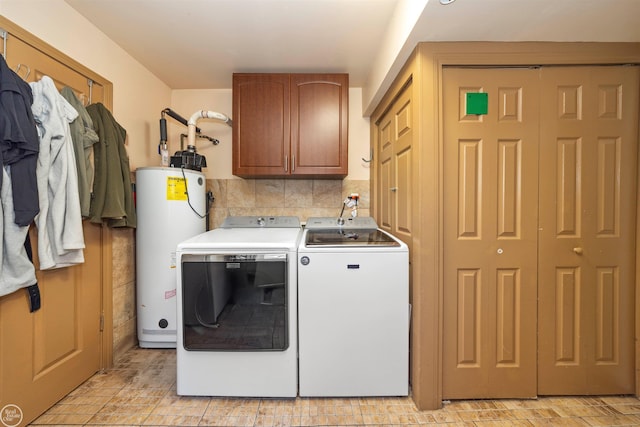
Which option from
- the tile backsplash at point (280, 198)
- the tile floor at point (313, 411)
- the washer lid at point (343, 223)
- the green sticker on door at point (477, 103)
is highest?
the green sticker on door at point (477, 103)

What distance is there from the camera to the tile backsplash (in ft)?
8.16

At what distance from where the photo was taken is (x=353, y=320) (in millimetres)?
1438

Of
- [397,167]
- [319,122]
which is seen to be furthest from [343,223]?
[319,122]

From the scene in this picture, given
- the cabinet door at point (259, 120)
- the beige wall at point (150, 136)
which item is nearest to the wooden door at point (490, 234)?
the beige wall at point (150, 136)

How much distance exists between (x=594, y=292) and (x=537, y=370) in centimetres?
55

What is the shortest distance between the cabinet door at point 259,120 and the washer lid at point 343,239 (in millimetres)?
735

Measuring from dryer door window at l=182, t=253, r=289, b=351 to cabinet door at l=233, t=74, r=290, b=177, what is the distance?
1.00 metres

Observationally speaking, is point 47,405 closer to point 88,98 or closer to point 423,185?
point 88,98

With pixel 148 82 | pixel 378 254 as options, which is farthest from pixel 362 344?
pixel 148 82

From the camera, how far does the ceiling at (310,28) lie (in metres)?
1.19

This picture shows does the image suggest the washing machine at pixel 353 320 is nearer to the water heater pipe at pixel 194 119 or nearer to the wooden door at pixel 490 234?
the wooden door at pixel 490 234

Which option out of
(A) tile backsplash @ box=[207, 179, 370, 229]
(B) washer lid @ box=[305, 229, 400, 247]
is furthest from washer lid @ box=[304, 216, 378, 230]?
(A) tile backsplash @ box=[207, 179, 370, 229]

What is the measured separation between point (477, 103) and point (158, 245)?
2.34 metres

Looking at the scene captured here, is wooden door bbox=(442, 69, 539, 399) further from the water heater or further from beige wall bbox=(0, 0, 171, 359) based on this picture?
beige wall bbox=(0, 0, 171, 359)
